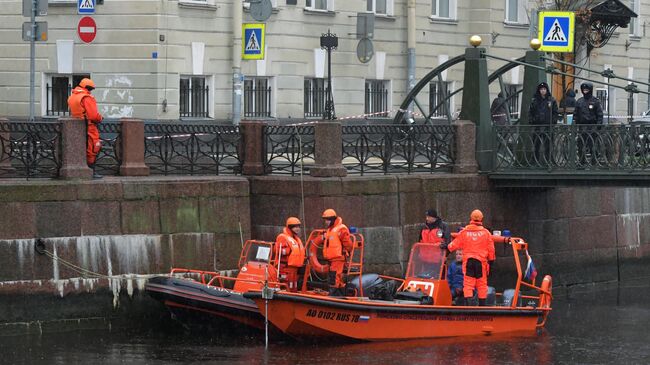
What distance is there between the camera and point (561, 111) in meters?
30.4

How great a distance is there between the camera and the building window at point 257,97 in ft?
117

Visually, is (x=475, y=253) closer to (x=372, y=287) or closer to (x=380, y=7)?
(x=372, y=287)

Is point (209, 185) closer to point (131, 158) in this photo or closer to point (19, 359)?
point (131, 158)

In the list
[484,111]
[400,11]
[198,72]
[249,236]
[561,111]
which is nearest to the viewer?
[249,236]

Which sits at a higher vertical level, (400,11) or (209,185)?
(400,11)

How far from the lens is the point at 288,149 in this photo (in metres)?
25.5

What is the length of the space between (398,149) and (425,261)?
3259mm

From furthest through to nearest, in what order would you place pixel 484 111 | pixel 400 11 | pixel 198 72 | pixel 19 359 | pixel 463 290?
1. pixel 400 11
2. pixel 198 72
3. pixel 484 111
4. pixel 463 290
5. pixel 19 359

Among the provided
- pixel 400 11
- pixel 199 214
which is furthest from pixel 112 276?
pixel 400 11

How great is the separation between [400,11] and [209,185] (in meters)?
15.7

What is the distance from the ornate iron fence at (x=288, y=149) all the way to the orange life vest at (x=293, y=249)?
2615 millimetres

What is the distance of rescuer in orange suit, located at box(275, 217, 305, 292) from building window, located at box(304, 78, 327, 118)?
1421 centimetres

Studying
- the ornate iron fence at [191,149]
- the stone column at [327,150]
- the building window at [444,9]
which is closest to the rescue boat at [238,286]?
the stone column at [327,150]

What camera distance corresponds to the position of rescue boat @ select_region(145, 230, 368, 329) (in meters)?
22.4
